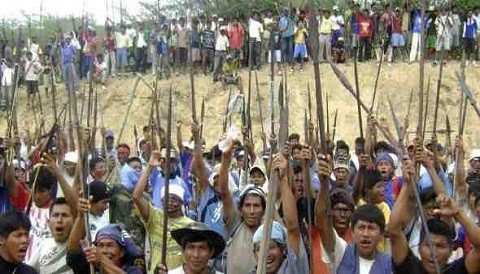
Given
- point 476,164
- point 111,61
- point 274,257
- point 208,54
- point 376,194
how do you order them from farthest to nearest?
point 111,61 → point 208,54 → point 476,164 → point 376,194 → point 274,257

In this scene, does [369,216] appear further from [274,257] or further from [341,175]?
[341,175]

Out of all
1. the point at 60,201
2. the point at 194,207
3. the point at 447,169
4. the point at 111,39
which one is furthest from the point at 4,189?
the point at 111,39

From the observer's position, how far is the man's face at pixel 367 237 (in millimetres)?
3832

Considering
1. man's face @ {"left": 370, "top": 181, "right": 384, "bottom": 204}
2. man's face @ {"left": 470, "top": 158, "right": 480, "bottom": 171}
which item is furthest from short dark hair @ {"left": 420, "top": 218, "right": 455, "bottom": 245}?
man's face @ {"left": 470, "top": 158, "right": 480, "bottom": 171}

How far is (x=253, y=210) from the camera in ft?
14.5

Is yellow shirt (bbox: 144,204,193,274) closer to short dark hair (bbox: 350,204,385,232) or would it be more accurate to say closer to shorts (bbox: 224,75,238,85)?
short dark hair (bbox: 350,204,385,232)

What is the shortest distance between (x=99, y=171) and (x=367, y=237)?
9.94 feet

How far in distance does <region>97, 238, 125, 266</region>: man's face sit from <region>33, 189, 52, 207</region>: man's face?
1.16 m

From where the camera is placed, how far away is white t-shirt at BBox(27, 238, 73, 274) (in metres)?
4.18

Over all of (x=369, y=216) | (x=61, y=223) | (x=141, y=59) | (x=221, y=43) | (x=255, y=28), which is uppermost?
(x=255, y=28)

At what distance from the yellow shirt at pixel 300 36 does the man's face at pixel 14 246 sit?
13.9 metres

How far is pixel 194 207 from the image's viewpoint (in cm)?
638

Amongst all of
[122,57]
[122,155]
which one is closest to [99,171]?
[122,155]

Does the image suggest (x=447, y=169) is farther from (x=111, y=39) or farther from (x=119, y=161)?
(x=111, y=39)
